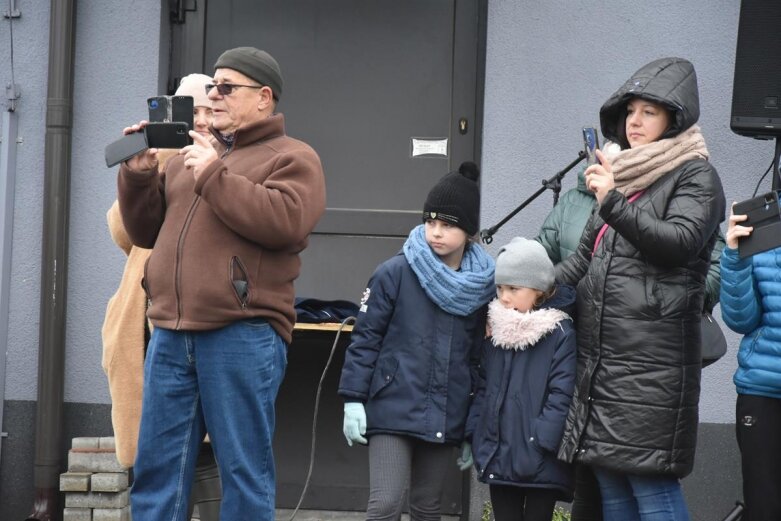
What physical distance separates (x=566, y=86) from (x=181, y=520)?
317 cm

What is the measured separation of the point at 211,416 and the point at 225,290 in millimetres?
434

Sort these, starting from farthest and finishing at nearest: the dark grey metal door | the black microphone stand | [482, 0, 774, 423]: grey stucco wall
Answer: the dark grey metal door → [482, 0, 774, 423]: grey stucco wall → the black microphone stand

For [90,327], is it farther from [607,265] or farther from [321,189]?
[607,265]

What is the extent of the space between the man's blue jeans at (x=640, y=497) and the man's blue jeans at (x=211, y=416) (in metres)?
1.20

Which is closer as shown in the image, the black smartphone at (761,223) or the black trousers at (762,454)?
the black smartphone at (761,223)

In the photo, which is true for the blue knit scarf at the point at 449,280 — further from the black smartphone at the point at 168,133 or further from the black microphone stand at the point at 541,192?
the black smartphone at the point at 168,133

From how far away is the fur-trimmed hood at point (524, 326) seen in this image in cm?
456

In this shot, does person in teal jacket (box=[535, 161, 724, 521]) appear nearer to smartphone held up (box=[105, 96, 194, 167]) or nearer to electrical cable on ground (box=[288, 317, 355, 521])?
electrical cable on ground (box=[288, 317, 355, 521])

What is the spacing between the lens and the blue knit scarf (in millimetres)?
4660

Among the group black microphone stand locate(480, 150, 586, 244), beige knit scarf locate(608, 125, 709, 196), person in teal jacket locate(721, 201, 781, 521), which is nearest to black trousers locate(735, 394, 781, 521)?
person in teal jacket locate(721, 201, 781, 521)

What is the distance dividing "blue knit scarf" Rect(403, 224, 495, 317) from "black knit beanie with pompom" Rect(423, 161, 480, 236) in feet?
0.42

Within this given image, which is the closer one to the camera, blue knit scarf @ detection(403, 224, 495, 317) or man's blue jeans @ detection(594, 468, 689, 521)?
man's blue jeans @ detection(594, 468, 689, 521)

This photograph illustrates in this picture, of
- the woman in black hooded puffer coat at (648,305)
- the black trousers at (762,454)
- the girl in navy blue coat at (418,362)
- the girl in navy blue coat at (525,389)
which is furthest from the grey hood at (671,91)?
the black trousers at (762,454)

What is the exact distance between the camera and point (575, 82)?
20.6 ft
